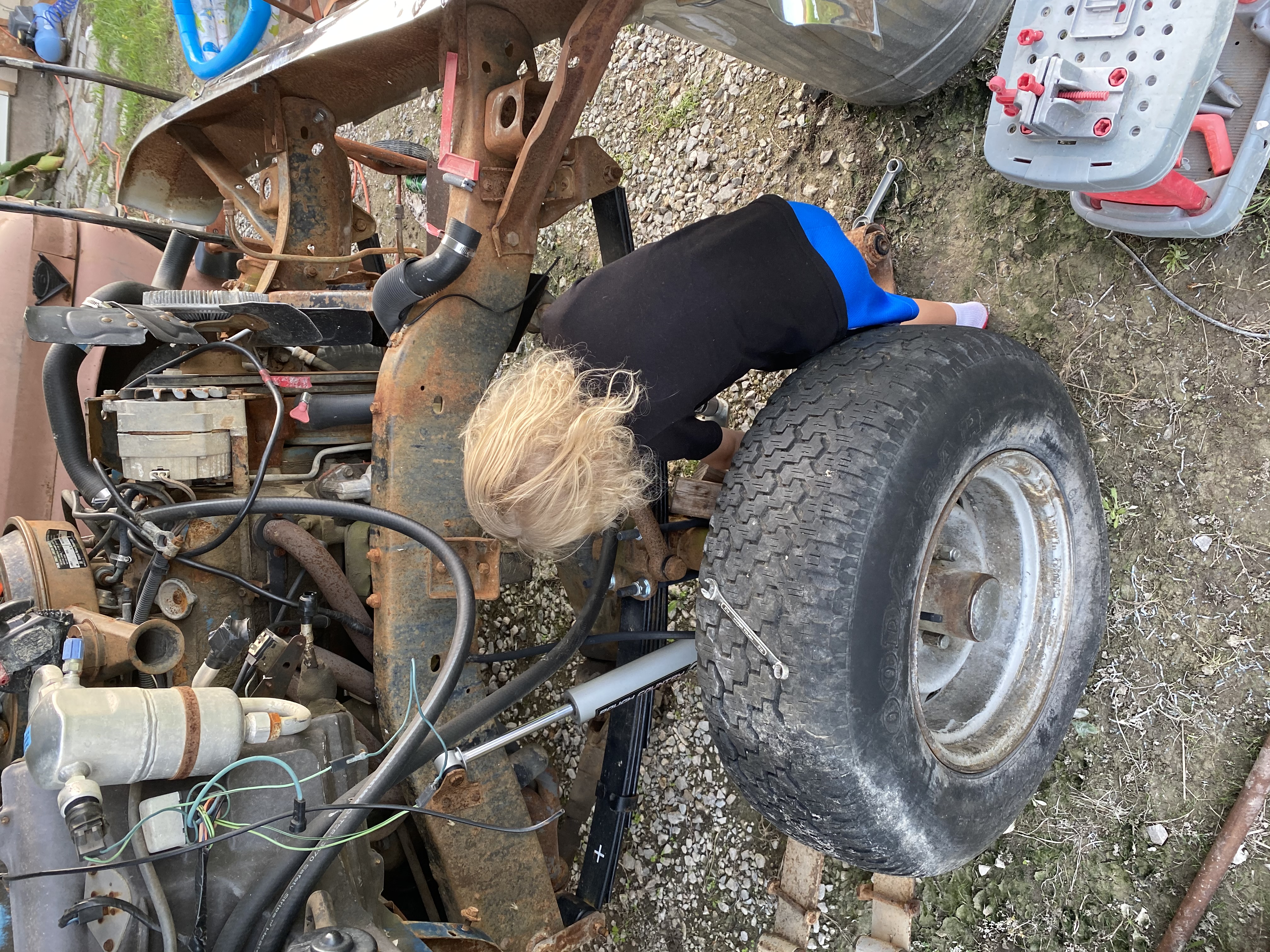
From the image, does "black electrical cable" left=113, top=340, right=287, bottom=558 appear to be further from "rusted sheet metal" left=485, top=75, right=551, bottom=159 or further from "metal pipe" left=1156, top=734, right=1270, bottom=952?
"metal pipe" left=1156, top=734, right=1270, bottom=952

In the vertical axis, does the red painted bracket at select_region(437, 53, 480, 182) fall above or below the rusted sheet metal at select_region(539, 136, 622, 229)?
above

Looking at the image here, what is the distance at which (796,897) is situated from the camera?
2.34 meters

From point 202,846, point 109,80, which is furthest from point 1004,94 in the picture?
point 109,80

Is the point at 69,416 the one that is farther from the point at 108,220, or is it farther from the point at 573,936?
the point at 573,936

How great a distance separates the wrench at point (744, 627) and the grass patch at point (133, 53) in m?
6.21

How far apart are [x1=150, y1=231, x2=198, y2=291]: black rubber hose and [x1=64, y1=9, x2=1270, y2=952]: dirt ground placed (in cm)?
200

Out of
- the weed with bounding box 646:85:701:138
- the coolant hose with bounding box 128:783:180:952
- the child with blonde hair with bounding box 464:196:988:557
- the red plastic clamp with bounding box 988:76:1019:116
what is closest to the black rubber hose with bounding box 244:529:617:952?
the coolant hose with bounding box 128:783:180:952

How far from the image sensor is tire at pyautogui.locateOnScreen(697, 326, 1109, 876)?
1.42 meters

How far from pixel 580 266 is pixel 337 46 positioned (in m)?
1.63

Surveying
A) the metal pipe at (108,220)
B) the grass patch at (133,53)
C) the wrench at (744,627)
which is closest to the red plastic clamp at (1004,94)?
the wrench at (744,627)

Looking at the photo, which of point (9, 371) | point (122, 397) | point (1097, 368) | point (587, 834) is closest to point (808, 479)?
point (1097, 368)

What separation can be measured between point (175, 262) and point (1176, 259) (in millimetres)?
2986

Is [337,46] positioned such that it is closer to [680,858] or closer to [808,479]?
[808,479]

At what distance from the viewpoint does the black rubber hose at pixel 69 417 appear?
2066mm
